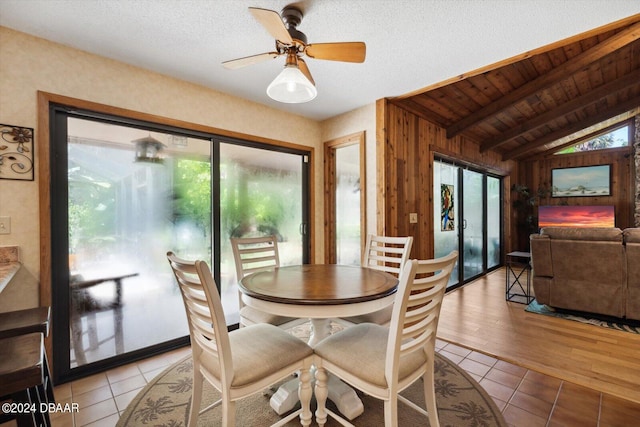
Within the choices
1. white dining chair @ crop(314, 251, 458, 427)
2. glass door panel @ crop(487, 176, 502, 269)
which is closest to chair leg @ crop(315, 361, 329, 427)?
white dining chair @ crop(314, 251, 458, 427)

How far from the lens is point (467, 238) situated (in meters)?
4.94

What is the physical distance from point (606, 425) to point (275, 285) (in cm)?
204

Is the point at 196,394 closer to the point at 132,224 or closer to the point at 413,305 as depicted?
the point at 413,305

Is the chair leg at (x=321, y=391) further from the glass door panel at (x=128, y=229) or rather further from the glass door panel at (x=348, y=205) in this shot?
the glass door panel at (x=348, y=205)

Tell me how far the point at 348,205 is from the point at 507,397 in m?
2.39

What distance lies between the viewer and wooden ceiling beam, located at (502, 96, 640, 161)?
492 centimetres

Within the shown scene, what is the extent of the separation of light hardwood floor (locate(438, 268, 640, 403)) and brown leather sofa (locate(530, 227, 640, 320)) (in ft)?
0.91

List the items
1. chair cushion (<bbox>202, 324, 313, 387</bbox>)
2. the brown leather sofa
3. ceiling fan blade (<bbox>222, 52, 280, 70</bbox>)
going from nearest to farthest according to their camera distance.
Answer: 1. chair cushion (<bbox>202, 324, 313, 387</bbox>)
2. ceiling fan blade (<bbox>222, 52, 280, 70</bbox>)
3. the brown leather sofa

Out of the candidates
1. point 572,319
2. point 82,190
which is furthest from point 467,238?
point 82,190

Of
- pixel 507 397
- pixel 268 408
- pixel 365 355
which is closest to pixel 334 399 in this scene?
pixel 268 408

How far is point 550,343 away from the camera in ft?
8.53

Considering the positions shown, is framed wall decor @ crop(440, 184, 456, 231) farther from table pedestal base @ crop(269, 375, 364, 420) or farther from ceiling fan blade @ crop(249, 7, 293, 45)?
ceiling fan blade @ crop(249, 7, 293, 45)

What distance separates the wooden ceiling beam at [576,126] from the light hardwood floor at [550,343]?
375cm

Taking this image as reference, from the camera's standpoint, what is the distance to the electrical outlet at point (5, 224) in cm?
190
